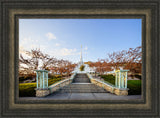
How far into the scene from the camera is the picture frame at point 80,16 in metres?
2.35

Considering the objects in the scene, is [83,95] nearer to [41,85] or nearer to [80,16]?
[41,85]

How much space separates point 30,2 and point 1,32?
53.0 inches

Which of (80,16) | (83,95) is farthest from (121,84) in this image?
(80,16)

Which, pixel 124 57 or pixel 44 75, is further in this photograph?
pixel 124 57

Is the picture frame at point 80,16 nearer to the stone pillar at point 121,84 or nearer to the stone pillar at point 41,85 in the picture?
the stone pillar at point 41,85

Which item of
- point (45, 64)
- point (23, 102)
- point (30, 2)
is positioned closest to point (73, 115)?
point (23, 102)

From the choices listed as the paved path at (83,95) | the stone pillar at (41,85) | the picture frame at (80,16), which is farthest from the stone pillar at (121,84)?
the stone pillar at (41,85)

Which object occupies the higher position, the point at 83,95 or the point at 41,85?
the point at 41,85

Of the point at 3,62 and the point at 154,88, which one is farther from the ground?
the point at 3,62

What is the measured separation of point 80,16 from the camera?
2514mm

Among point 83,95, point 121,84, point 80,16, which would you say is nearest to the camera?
point 80,16

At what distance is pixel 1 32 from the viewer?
239cm

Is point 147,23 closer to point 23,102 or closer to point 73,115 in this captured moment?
point 73,115

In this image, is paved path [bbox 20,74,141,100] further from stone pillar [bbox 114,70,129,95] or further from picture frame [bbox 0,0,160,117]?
picture frame [bbox 0,0,160,117]
